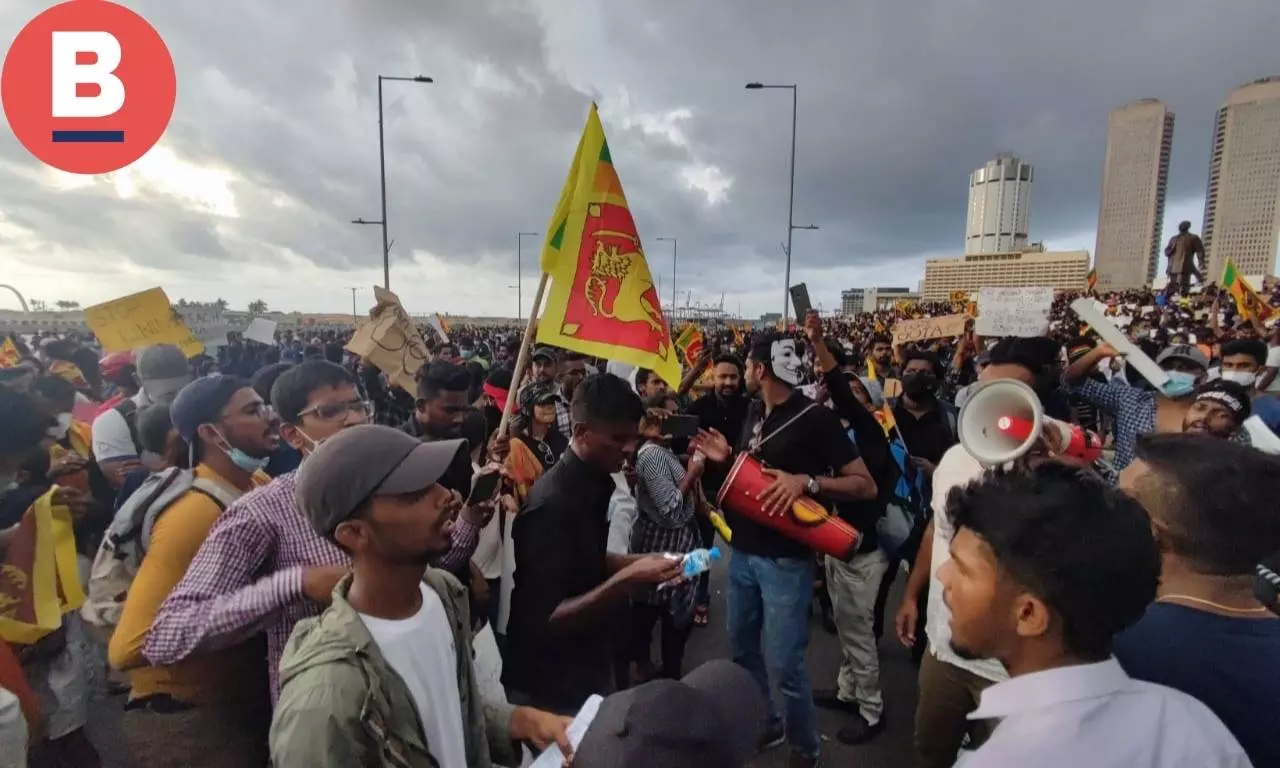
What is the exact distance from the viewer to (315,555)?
6.33ft

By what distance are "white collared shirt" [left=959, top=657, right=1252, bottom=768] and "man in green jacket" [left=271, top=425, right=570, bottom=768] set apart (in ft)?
2.75

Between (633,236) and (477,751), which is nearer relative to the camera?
(477,751)

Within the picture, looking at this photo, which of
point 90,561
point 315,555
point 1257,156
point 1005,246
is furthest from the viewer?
point 1005,246

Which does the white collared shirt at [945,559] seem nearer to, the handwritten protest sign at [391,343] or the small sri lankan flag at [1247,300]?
the handwritten protest sign at [391,343]

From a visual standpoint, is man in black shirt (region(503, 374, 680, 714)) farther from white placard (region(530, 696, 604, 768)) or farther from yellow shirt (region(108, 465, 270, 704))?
yellow shirt (region(108, 465, 270, 704))

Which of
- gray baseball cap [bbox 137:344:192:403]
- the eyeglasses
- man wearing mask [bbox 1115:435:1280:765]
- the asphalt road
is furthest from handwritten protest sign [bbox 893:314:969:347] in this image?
gray baseball cap [bbox 137:344:192:403]

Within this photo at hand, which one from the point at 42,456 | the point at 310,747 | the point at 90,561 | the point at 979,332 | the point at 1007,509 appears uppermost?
the point at 979,332

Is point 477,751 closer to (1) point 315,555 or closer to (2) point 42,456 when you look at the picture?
(1) point 315,555

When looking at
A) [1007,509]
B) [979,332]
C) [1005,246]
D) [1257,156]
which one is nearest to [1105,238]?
[1257,156]

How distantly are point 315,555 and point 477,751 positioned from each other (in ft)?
2.55

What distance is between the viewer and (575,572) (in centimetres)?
205

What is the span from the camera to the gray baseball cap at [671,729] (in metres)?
0.87

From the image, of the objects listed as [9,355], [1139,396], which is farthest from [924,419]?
[9,355]

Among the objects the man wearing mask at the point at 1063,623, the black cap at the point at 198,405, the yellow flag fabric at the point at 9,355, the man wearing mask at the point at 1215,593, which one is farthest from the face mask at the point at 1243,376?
the yellow flag fabric at the point at 9,355
